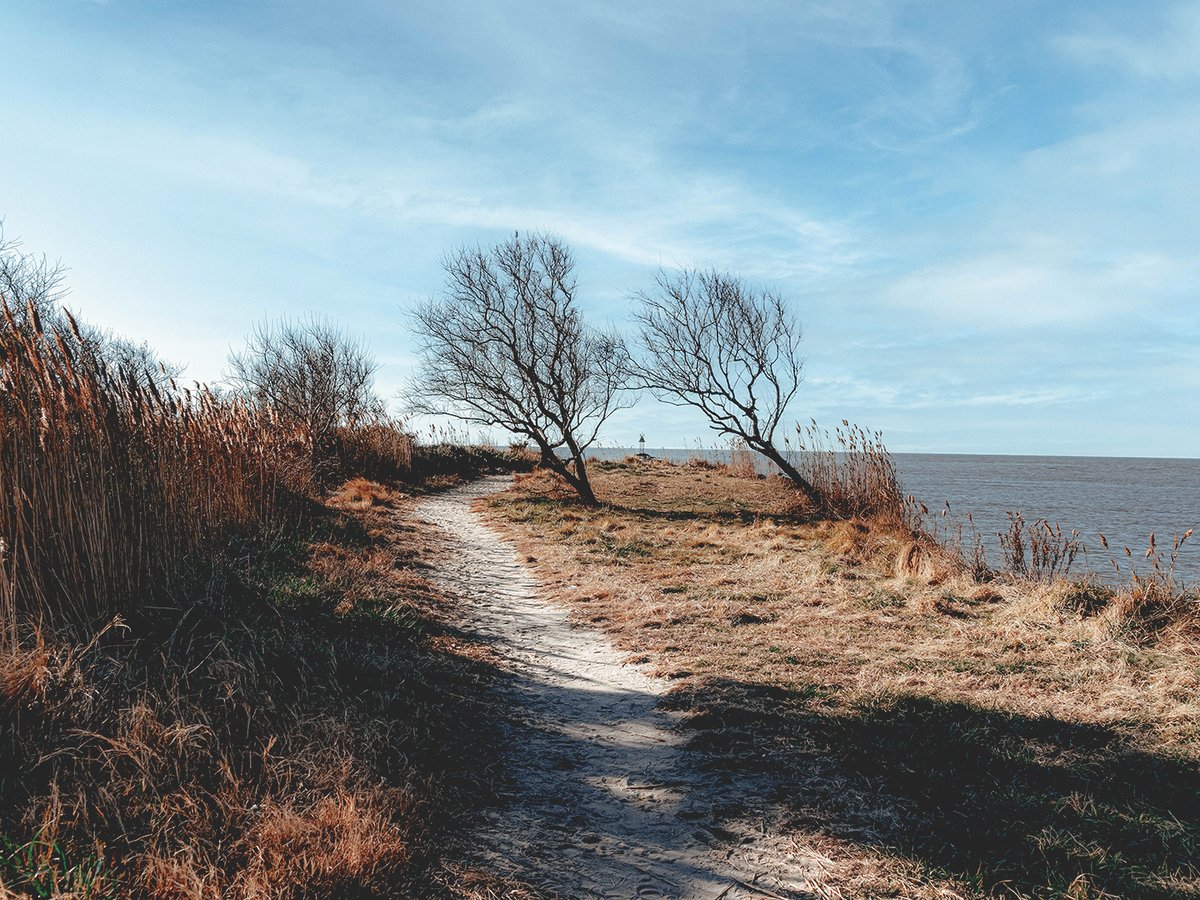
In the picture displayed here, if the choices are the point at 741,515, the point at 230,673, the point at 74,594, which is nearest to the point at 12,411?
the point at 74,594

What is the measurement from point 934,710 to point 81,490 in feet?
17.8

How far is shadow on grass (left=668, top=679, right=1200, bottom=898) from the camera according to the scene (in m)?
2.71

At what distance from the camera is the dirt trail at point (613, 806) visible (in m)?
2.73

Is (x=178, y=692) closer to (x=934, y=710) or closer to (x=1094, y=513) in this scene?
(x=934, y=710)

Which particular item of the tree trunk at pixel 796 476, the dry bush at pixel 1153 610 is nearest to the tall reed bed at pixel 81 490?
the dry bush at pixel 1153 610

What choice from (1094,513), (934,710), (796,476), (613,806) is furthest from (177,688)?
(1094,513)

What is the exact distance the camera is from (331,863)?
7.98ft

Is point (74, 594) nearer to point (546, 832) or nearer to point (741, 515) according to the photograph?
point (546, 832)

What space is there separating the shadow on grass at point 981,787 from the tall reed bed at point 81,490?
3.74m

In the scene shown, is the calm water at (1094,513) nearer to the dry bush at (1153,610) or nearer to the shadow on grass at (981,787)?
the dry bush at (1153,610)

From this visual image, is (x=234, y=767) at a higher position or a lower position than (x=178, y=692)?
lower

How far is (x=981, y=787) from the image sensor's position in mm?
3322

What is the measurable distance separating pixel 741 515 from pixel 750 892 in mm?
13076

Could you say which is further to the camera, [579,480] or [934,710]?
[579,480]
